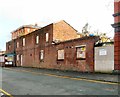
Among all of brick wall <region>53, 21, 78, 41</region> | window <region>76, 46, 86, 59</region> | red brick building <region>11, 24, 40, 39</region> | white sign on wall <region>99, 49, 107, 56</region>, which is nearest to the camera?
white sign on wall <region>99, 49, 107, 56</region>

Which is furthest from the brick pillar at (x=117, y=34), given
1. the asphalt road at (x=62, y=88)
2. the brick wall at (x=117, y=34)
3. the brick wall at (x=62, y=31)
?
the brick wall at (x=62, y=31)

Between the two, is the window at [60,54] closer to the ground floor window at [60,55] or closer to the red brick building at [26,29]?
→ the ground floor window at [60,55]

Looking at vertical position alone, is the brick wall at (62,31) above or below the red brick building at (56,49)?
above

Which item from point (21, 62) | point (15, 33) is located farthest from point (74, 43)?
point (15, 33)

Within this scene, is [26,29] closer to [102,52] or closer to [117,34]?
[102,52]

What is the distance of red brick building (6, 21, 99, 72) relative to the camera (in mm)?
25250

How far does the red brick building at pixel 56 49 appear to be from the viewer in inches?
994

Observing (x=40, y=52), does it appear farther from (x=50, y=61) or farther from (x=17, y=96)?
(x=17, y=96)

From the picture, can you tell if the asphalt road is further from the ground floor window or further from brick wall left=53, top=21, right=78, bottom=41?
brick wall left=53, top=21, right=78, bottom=41

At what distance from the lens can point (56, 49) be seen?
106ft

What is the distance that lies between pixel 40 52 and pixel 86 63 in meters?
14.9

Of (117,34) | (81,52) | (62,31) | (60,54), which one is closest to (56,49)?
(60,54)

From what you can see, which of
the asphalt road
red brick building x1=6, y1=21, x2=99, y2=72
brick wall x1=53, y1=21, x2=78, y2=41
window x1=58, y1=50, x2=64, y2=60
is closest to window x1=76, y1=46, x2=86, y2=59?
red brick building x1=6, y1=21, x2=99, y2=72

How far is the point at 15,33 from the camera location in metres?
86.4
